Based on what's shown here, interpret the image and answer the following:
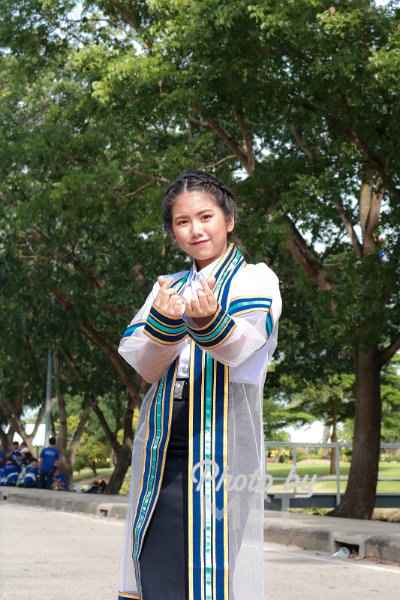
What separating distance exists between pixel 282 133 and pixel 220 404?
18756 millimetres

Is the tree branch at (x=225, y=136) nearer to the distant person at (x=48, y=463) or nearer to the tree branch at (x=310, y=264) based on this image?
the tree branch at (x=310, y=264)

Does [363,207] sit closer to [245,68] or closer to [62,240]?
[245,68]

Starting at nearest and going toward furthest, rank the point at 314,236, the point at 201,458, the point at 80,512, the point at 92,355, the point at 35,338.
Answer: the point at 201,458
the point at 80,512
the point at 314,236
the point at 35,338
the point at 92,355

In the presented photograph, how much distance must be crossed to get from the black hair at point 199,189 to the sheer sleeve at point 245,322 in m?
0.20

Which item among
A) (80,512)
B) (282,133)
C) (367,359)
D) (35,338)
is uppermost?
(282,133)

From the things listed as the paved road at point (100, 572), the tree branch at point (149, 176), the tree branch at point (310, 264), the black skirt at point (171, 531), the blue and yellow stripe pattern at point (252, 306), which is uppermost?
the tree branch at point (149, 176)

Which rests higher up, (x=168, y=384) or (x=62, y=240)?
(x=62, y=240)

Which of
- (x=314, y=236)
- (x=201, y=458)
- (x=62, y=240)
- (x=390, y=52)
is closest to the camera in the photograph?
(x=201, y=458)

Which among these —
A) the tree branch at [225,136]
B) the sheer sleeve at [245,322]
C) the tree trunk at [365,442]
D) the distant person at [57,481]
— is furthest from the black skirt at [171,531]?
the distant person at [57,481]

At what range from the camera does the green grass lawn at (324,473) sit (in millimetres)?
24469

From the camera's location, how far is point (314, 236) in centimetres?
2323

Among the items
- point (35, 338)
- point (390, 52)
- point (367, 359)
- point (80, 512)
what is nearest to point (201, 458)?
point (390, 52)

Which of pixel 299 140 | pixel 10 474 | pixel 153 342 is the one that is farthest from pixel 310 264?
pixel 10 474

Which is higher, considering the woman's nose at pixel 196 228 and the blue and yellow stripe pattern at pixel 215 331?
the woman's nose at pixel 196 228
